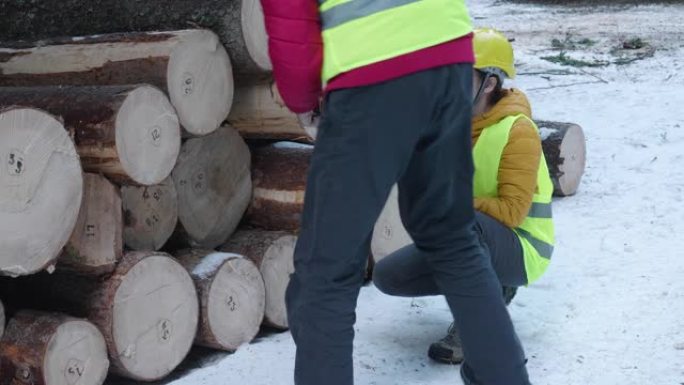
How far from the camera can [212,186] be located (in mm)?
3242

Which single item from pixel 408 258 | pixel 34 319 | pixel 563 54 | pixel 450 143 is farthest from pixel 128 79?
pixel 563 54

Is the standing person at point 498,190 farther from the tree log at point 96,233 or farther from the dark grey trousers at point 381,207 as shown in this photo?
the tree log at point 96,233

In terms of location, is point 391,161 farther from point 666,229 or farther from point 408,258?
point 666,229

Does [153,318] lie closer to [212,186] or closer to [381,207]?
[212,186]

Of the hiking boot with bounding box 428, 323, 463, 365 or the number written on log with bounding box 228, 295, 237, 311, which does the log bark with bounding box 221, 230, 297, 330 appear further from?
the hiking boot with bounding box 428, 323, 463, 365

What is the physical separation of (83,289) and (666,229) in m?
2.61

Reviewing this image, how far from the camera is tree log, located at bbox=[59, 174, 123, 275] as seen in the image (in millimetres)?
2648

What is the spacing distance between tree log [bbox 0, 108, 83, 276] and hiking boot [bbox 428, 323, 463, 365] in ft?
3.88

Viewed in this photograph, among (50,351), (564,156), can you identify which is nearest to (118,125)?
(50,351)

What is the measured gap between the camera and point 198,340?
3.01 metres

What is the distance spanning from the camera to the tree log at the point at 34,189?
2.31m

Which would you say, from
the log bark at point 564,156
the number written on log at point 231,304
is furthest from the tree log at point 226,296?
the log bark at point 564,156

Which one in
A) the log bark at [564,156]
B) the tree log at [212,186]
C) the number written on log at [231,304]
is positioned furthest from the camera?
the log bark at [564,156]

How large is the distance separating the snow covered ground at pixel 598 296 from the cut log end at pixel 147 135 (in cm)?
66
